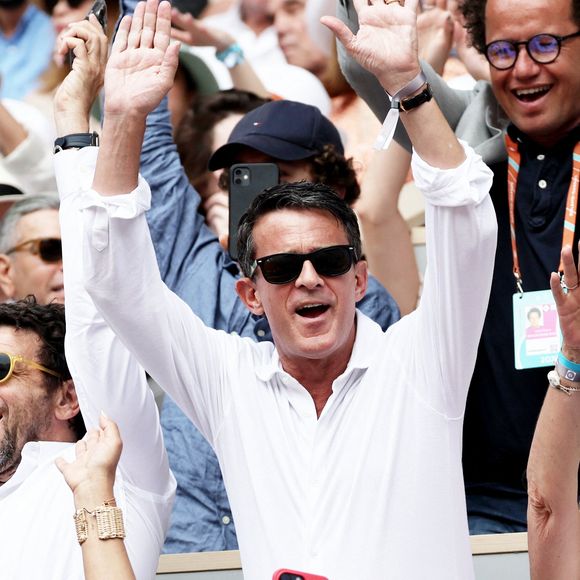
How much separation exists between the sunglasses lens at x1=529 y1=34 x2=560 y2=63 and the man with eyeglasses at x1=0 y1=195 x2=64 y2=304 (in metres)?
1.72

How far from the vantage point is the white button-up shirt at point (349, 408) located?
239cm

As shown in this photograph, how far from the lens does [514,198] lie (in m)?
3.24

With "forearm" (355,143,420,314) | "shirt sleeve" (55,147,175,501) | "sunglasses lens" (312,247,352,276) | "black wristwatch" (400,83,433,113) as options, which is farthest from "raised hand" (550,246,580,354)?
"forearm" (355,143,420,314)

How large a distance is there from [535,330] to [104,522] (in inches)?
50.3

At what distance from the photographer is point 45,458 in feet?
9.99

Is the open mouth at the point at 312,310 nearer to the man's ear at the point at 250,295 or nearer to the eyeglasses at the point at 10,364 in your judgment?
the man's ear at the point at 250,295

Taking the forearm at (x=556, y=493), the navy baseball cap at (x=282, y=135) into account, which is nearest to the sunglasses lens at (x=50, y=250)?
the navy baseball cap at (x=282, y=135)

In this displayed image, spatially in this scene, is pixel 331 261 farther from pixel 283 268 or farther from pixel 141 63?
pixel 141 63

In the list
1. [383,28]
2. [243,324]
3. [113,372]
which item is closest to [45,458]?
[113,372]

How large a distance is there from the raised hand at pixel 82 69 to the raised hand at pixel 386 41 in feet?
2.55

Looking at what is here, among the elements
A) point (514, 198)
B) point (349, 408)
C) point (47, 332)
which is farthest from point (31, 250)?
point (349, 408)

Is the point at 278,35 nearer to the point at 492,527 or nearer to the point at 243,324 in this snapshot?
the point at 243,324

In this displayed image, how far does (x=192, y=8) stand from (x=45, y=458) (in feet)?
6.92

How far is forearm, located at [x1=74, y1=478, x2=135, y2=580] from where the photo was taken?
7.29 feet
